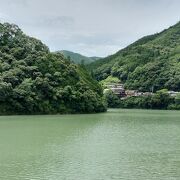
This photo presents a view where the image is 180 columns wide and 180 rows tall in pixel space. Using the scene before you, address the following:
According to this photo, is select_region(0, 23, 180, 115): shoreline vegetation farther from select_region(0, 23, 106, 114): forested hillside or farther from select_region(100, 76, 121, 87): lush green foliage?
select_region(100, 76, 121, 87): lush green foliage

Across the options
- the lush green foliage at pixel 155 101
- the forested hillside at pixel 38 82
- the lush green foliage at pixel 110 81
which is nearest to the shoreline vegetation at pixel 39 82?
the forested hillside at pixel 38 82

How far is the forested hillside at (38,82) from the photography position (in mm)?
61281

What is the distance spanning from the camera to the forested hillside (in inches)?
2413

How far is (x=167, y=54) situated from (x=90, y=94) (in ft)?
220

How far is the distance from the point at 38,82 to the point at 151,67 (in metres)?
58.1

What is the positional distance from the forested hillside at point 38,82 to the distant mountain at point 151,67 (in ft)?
133

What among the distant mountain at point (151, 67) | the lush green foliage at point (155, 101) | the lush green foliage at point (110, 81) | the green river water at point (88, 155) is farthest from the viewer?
the lush green foliage at point (110, 81)

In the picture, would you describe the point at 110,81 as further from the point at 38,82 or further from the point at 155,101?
the point at 38,82

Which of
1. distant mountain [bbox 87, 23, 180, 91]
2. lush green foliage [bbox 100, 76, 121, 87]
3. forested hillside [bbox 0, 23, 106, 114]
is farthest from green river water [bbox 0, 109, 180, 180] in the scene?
lush green foliage [bbox 100, 76, 121, 87]

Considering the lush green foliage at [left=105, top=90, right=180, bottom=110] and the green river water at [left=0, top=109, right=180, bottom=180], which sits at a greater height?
the lush green foliage at [left=105, top=90, right=180, bottom=110]

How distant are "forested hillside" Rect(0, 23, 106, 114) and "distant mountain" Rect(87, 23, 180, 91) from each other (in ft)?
133

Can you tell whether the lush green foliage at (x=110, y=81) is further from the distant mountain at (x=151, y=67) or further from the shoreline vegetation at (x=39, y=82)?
the shoreline vegetation at (x=39, y=82)

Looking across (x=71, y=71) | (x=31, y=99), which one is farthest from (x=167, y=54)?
(x=31, y=99)

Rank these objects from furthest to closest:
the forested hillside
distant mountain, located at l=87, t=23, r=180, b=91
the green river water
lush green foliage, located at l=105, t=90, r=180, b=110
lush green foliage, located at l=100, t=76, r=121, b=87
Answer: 1. lush green foliage, located at l=100, t=76, r=121, b=87
2. distant mountain, located at l=87, t=23, r=180, b=91
3. lush green foliage, located at l=105, t=90, r=180, b=110
4. the forested hillside
5. the green river water
